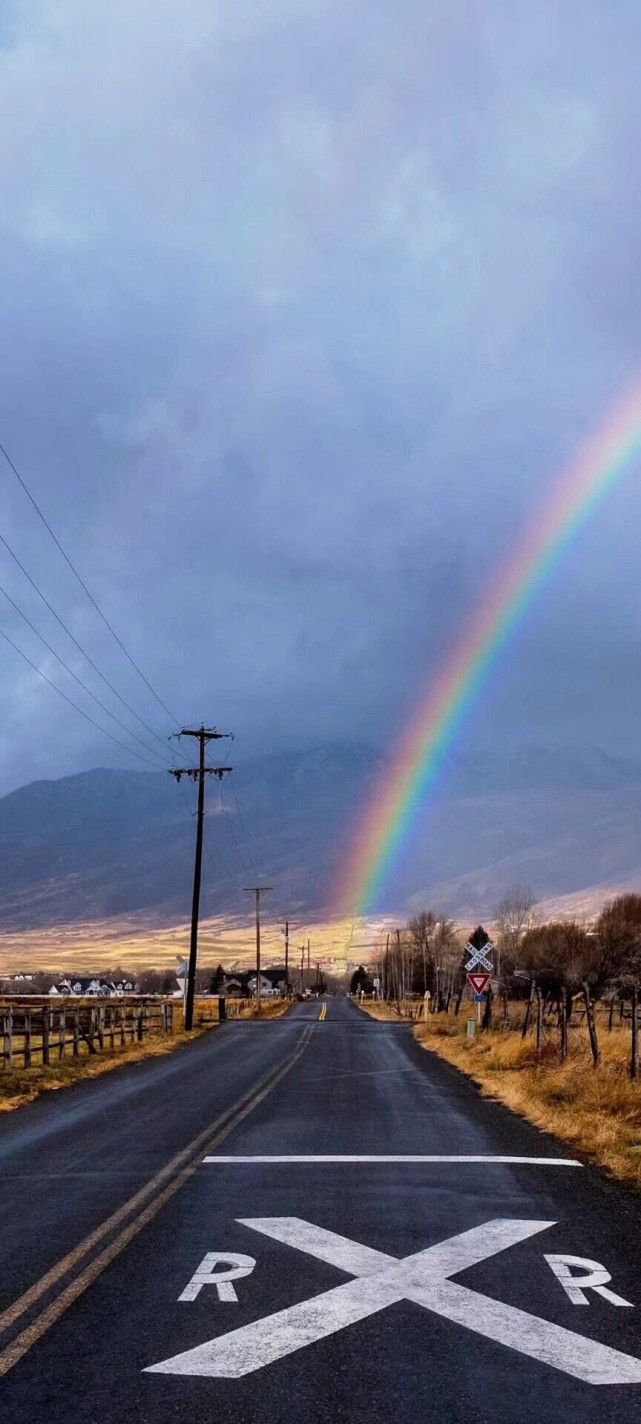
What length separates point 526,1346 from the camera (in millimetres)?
6555

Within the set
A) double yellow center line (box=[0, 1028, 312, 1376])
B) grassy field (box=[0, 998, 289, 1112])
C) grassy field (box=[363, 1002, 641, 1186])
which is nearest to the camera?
Result: double yellow center line (box=[0, 1028, 312, 1376])

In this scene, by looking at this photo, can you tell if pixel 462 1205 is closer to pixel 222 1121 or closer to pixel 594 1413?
pixel 594 1413

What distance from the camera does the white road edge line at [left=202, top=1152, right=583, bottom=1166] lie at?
43.2ft

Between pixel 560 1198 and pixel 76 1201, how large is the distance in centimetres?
440

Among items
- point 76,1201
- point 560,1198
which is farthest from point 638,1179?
point 76,1201

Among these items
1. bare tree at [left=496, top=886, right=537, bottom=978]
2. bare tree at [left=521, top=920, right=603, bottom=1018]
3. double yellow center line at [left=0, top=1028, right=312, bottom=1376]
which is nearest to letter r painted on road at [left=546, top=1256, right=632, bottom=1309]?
double yellow center line at [left=0, top=1028, right=312, bottom=1376]

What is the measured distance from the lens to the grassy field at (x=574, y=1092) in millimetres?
14227

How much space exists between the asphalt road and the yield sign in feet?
65.5

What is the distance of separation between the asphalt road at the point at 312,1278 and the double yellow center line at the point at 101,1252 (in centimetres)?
3

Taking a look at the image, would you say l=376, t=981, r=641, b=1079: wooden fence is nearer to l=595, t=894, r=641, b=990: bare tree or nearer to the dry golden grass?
l=595, t=894, r=641, b=990: bare tree

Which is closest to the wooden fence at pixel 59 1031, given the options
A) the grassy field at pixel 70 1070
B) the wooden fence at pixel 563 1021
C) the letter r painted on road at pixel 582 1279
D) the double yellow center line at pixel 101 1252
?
the grassy field at pixel 70 1070

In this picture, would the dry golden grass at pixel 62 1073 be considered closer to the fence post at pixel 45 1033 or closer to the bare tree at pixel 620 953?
the fence post at pixel 45 1033

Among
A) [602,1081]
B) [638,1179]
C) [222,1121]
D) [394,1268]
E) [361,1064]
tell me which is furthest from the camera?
[361,1064]

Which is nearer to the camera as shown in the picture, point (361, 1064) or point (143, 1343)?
point (143, 1343)
